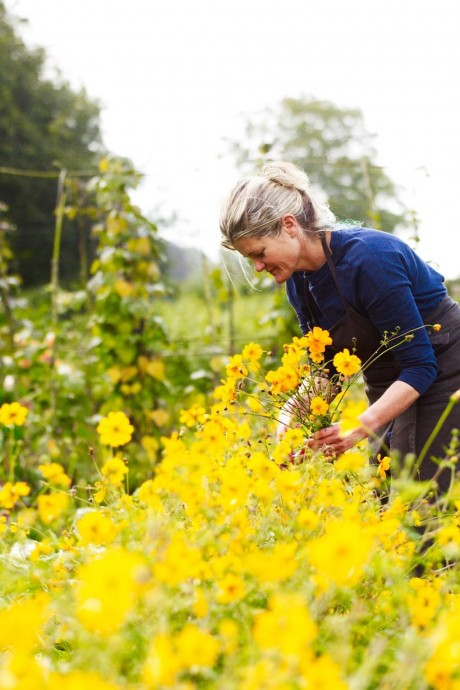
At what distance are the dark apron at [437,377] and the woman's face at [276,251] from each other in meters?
0.11

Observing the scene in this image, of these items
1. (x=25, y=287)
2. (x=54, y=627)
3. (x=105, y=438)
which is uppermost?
(x=105, y=438)

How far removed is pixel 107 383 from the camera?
4027 millimetres

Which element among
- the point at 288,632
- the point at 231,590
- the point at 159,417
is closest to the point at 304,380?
the point at 231,590

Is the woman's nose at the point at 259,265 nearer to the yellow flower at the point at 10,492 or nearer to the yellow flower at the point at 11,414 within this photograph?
the yellow flower at the point at 11,414

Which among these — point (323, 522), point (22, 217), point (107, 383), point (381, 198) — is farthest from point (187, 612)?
point (381, 198)

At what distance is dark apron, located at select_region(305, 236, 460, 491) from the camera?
7.02 feet

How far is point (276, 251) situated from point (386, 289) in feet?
1.14

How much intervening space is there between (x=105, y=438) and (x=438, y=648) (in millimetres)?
896

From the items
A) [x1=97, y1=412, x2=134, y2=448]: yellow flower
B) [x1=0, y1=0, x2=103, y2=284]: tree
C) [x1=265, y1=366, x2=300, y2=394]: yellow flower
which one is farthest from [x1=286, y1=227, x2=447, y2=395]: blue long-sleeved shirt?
[x1=0, y1=0, x2=103, y2=284]: tree

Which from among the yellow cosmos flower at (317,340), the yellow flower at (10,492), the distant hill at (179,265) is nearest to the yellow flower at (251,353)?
the yellow cosmos flower at (317,340)

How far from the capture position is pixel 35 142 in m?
17.7

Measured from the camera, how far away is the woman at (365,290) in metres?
1.95

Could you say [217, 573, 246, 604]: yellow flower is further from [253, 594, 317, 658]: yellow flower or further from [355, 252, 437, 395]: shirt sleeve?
[355, 252, 437, 395]: shirt sleeve

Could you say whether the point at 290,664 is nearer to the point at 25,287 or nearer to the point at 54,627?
the point at 54,627
